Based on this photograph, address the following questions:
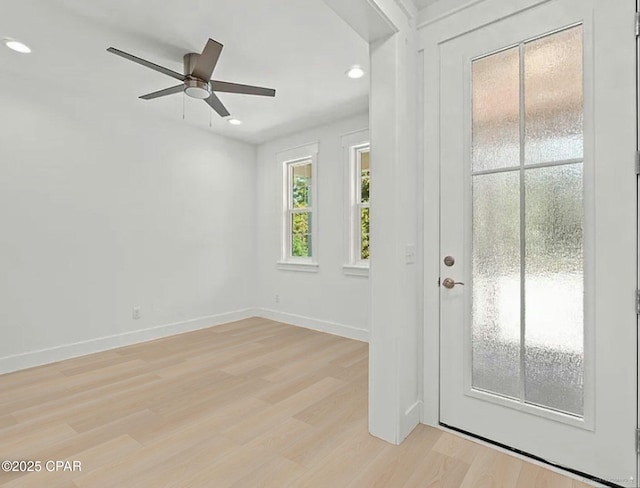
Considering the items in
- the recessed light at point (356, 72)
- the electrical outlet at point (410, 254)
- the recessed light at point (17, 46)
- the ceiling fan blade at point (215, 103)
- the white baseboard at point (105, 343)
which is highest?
the recessed light at point (356, 72)

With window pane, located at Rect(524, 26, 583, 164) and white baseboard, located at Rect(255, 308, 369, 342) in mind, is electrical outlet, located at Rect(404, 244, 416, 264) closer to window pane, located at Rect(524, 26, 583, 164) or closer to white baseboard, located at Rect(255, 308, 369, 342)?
window pane, located at Rect(524, 26, 583, 164)

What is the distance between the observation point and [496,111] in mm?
1950

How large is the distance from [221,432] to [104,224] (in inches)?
110

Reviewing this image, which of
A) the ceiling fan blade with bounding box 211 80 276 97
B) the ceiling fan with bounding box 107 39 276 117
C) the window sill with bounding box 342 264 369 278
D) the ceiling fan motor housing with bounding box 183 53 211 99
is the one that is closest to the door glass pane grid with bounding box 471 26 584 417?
the ceiling fan blade with bounding box 211 80 276 97

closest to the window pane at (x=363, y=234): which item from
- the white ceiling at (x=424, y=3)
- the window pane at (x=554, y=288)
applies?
the white ceiling at (x=424, y=3)

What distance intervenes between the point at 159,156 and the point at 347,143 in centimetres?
235

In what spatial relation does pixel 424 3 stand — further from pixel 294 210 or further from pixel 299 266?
pixel 299 266

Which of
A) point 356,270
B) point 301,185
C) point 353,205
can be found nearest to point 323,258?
point 356,270

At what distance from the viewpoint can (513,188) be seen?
1.89 meters

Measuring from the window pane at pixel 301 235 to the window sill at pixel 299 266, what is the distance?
19 cm

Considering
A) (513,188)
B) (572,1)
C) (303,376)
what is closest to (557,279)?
(513,188)

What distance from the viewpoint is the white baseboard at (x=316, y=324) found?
165 inches

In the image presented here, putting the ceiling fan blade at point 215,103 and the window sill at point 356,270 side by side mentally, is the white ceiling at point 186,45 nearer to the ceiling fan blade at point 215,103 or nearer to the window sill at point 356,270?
the ceiling fan blade at point 215,103

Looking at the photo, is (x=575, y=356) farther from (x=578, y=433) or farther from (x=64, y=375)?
(x=64, y=375)
